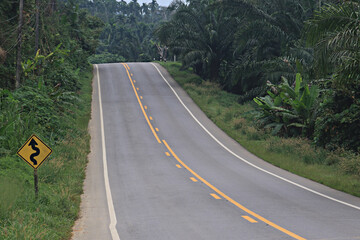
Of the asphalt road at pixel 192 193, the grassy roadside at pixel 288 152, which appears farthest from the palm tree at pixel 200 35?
the asphalt road at pixel 192 193

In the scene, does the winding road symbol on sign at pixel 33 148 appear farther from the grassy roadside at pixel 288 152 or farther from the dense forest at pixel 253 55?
the grassy roadside at pixel 288 152

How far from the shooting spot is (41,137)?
21.0 metres

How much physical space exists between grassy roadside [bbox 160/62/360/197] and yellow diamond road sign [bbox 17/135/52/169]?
1003 centimetres

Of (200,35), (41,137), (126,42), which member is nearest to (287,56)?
(200,35)

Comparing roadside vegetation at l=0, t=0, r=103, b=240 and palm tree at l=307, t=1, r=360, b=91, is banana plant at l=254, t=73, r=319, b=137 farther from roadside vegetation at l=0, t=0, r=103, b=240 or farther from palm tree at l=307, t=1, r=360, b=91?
roadside vegetation at l=0, t=0, r=103, b=240

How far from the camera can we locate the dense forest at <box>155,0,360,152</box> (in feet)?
48.9

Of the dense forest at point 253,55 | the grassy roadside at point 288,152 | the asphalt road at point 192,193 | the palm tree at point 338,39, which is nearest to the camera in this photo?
the asphalt road at point 192,193

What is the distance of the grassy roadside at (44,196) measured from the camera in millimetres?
9263

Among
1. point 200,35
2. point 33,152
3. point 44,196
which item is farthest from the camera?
point 200,35

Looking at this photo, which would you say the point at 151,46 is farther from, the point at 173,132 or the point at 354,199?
the point at 354,199

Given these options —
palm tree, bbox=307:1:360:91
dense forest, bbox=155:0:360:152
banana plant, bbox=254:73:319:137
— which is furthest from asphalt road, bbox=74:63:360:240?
palm tree, bbox=307:1:360:91

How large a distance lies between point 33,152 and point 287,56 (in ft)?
84.8

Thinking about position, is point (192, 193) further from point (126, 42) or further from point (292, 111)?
point (126, 42)

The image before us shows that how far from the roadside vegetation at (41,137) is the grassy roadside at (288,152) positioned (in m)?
9.23
